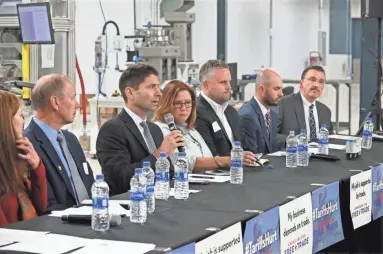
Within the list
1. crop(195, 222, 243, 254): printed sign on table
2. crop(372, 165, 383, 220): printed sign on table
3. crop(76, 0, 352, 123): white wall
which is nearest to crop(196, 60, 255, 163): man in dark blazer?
crop(372, 165, 383, 220): printed sign on table

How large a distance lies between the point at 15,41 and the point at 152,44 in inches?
80.1

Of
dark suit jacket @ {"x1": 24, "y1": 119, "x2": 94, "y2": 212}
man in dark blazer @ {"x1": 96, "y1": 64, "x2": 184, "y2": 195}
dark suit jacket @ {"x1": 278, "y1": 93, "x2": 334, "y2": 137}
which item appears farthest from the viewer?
dark suit jacket @ {"x1": 278, "y1": 93, "x2": 334, "y2": 137}

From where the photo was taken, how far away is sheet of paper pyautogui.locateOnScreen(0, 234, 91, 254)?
2545 mm

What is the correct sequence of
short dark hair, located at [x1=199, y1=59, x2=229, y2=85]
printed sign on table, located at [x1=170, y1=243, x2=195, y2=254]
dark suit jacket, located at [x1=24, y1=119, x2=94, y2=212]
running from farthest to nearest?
short dark hair, located at [x1=199, y1=59, x2=229, y2=85]
dark suit jacket, located at [x1=24, y1=119, x2=94, y2=212]
printed sign on table, located at [x1=170, y1=243, x2=195, y2=254]

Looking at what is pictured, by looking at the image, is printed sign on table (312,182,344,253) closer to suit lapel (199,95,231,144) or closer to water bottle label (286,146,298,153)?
water bottle label (286,146,298,153)

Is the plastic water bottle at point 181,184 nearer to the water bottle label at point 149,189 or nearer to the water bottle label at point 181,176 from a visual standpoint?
the water bottle label at point 181,176

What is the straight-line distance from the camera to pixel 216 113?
521 cm

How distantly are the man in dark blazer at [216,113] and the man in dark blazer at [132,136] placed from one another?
26.1 inches

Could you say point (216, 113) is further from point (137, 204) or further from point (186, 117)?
point (137, 204)

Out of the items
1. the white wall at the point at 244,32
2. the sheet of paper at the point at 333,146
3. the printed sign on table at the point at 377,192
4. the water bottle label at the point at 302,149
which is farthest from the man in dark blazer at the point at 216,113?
the white wall at the point at 244,32

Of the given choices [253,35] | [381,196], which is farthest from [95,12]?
[381,196]

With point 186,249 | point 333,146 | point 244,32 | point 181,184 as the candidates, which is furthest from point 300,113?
point 244,32

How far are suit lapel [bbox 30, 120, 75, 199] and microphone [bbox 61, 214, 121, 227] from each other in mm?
760

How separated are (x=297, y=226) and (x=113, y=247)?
116 cm
